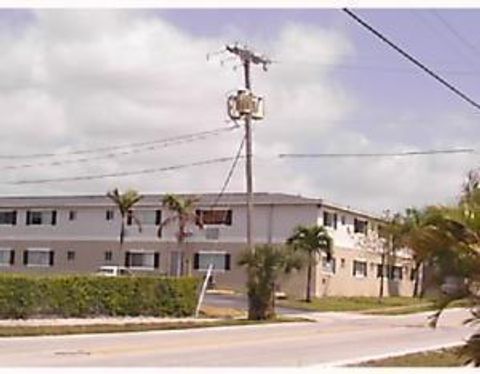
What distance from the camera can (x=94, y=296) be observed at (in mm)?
35844

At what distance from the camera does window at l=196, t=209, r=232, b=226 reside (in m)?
65.8

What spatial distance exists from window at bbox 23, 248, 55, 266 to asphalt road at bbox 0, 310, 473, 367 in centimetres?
3436

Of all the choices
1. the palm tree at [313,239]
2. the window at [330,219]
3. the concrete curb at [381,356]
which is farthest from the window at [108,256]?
the concrete curb at [381,356]

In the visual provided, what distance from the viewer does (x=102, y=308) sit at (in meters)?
36.2

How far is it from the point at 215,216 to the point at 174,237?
2632 mm

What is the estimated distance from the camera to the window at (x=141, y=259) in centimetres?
6706

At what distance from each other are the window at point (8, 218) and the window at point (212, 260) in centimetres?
1345

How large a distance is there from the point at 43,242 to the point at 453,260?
A: 5804 cm

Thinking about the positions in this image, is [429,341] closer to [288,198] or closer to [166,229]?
[288,198]

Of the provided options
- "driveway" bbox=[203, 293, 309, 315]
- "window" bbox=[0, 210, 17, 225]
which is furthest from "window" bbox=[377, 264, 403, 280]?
"window" bbox=[0, 210, 17, 225]

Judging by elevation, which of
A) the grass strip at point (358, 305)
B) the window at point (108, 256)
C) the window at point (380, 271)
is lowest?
the grass strip at point (358, 305)

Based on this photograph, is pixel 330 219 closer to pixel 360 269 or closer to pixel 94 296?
pixel 360 269

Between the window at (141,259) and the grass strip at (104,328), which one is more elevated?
the window at (141,259)

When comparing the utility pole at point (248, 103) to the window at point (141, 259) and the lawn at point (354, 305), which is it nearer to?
the lawn at point (354, 305)
